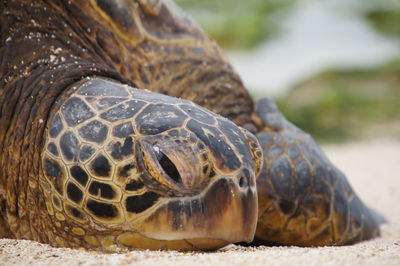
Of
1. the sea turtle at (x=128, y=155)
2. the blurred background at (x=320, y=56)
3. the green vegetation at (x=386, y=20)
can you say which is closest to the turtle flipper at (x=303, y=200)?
the sea turtle at (x=128, y=155)

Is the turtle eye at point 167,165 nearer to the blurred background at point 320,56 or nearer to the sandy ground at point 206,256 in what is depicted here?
the sandy ground at point 206,256

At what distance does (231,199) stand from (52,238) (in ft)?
2.34

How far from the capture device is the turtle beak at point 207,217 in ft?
6.06

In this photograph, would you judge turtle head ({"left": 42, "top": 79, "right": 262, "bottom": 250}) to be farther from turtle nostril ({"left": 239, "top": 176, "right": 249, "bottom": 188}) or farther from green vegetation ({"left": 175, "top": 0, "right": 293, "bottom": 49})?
green vegetation ({"left": 175, "top": 0, "right": 293, "bottom": 49})

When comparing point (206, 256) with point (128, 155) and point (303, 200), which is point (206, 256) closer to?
point (128, 155)

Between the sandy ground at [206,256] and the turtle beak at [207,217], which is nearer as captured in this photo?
the sandy ground at [206,256]

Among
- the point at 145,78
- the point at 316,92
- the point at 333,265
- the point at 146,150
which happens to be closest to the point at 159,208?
the point at 146,150

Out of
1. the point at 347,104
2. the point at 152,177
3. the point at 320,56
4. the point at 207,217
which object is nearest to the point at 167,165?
the point at 152,177

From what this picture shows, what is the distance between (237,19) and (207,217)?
21432 millimetres

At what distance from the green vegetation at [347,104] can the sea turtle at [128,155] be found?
7.65 metres

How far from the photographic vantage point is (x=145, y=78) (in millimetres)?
2990

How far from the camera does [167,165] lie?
6.17 ft

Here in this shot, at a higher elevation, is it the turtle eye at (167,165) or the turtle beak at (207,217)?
the turtle eye at (167,165)

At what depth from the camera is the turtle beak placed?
1.85m
